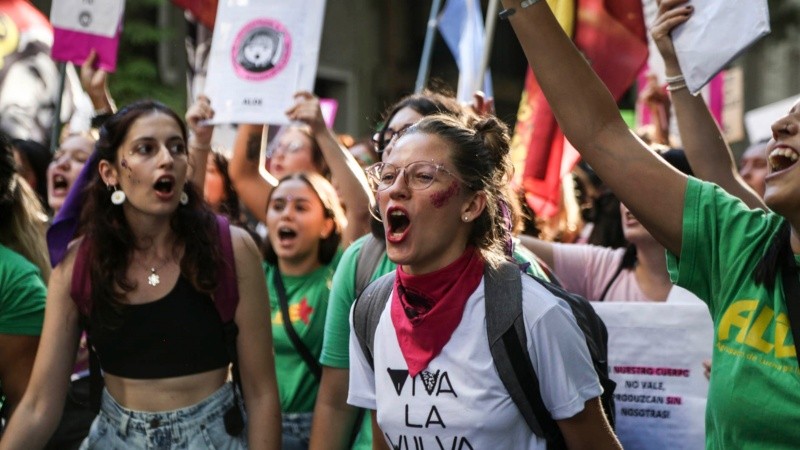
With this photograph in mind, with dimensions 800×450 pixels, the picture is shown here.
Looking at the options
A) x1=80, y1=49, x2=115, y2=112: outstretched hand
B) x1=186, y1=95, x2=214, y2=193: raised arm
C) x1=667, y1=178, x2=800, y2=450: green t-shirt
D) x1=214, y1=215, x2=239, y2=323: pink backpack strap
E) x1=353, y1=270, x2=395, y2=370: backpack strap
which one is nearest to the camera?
x1=667, y1=178, x2=800, y2=450: green t-shirt

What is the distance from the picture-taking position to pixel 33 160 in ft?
20.2

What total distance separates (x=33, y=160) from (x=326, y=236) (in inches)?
72.7

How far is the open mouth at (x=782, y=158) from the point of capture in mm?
2682

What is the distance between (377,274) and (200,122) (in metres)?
1.82

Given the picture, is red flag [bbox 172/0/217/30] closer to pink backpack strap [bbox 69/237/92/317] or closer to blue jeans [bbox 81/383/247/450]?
pink backpack strap [bbox 69/237/92/317]

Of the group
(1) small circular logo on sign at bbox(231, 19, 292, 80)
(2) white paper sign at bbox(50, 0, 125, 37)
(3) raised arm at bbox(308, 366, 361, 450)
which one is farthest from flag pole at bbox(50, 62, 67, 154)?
(3) raised arm at bbox(308, 366, 361, 450)

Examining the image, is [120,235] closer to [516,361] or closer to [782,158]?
[516,361]

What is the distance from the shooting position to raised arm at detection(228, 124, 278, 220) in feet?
19.4

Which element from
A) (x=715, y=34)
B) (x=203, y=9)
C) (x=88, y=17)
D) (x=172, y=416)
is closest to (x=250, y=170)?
(x=88, y=17)

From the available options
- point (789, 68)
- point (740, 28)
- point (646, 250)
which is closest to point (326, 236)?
point (646, 250)

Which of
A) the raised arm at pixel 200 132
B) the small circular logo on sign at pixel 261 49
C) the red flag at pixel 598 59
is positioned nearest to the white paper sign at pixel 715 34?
the raised arm at pixel 200 132

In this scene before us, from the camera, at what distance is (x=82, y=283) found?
3.84 m

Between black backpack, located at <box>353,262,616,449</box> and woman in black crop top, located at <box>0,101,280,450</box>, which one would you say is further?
woman in black crop top, located at <box>0,101,280,450</box>

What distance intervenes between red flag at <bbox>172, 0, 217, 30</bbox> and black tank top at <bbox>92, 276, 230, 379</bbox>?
3.23m
